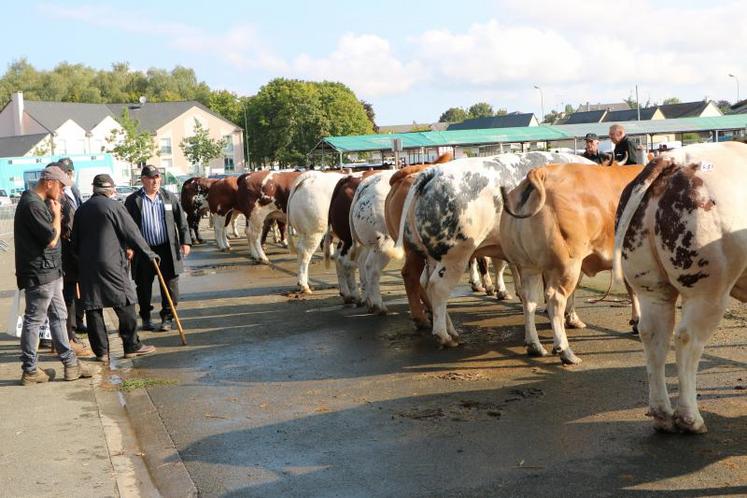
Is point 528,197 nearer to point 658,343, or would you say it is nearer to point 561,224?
point 561,224

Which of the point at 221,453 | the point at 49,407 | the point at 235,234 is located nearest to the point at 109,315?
the point at 49,407

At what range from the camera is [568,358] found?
804 centimetres

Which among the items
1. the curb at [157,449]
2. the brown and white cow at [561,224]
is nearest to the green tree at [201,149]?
the curb at [157,449]

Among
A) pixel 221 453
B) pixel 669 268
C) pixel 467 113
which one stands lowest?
pixel 221 453

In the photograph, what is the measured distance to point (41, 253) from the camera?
27.9ft

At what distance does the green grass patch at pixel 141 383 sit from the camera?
8398mm

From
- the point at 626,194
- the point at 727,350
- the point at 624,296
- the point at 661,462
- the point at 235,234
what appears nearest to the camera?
the point at 661,462

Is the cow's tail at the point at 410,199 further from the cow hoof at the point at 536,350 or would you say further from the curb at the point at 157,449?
the curb at the point at 157,449

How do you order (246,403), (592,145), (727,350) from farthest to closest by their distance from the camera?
(592,145) < (727,350) < (246,403)

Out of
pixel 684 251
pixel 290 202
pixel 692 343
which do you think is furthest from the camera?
pixel 290 202

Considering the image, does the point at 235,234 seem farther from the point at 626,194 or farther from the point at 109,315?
the point at 626,194

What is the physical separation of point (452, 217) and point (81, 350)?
4840 millimetres

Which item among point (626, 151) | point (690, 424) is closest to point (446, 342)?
point (690, 424)

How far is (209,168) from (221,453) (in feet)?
288
